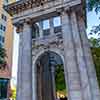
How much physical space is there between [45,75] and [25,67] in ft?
20.9

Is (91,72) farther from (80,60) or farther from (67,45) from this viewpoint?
(67,45)

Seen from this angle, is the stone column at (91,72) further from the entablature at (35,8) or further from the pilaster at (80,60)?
the entablature at (35,8)

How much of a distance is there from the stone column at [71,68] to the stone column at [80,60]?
0.97ft

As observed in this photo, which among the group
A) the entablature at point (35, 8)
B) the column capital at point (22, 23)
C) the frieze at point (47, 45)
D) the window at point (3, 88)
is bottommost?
the window at point (3, 88)

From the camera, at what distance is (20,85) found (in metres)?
13.3

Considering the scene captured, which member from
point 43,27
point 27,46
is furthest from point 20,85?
point 43,27

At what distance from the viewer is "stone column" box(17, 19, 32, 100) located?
12.3 metres

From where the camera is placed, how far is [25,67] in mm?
12898

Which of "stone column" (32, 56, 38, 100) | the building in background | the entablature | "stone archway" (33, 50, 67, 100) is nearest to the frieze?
"stone archway" (33, 50, 67, 100)

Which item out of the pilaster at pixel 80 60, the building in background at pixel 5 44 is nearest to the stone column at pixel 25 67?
the pilaster at pixel 80 60

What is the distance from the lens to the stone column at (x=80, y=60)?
37.0 ft

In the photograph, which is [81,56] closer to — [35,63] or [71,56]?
[71,56]

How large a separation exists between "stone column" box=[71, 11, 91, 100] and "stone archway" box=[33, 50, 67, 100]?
15.9 feet

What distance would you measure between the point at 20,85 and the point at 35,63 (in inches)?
173
